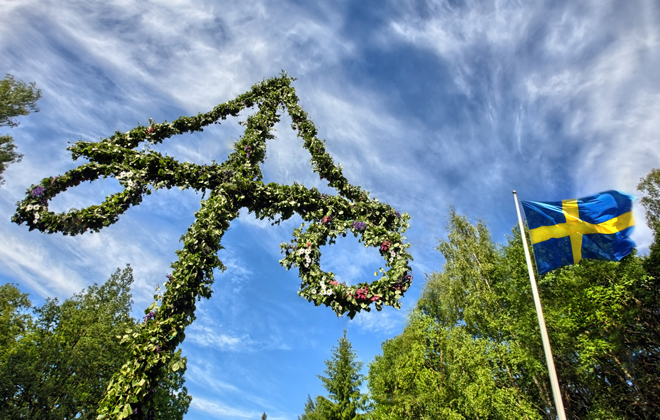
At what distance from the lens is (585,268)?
1650cm

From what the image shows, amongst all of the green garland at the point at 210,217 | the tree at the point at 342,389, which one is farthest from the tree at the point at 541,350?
the green garland at the point at 210,217

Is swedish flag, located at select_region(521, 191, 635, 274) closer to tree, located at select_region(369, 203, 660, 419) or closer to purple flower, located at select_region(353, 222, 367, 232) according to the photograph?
purple flower, located at select_region(353, 222, 367, 232)

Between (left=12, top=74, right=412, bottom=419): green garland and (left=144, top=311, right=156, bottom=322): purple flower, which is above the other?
(left=12, top=74, right=412, bottom=419): green garland

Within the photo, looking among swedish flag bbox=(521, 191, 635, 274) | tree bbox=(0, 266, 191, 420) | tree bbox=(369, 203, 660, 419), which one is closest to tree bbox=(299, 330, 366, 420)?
tree bbox=(369, 203, 660, 419)

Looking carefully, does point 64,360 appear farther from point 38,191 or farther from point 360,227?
point 360,227

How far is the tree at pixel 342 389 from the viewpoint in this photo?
21.1 metres

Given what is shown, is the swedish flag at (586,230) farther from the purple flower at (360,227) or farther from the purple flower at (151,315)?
the purple flower at (151,315)

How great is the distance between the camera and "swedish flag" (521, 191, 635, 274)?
24.2ft

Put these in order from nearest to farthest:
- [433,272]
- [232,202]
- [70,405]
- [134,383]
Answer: [134,383], [232,202], [70,405], [433,272]

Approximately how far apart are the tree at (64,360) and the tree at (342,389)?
32.1ft

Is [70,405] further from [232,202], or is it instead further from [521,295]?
[521,295]

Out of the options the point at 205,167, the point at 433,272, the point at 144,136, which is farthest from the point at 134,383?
the point at 433,272

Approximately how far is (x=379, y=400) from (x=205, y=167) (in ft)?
68.4

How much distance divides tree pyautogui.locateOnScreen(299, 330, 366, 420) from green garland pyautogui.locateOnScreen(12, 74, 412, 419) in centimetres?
2005
